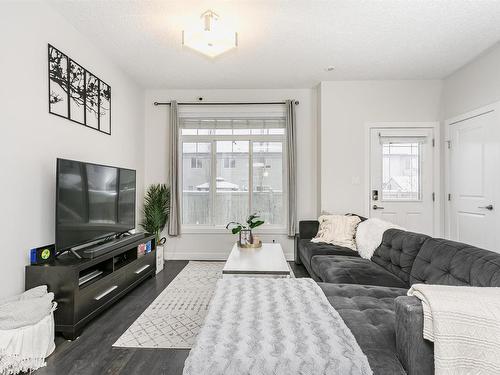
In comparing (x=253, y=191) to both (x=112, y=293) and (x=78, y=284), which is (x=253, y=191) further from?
(x=78, y=284)

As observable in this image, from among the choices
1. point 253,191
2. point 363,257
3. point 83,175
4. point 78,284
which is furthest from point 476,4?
point 78,284

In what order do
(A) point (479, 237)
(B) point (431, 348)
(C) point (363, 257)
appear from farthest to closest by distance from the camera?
(A) point (479, 237)
(C) point (363, 257)
(B) point (431, 348)

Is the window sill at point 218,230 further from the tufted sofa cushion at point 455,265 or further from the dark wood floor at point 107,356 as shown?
the tufted sofa cushion at point 455,265

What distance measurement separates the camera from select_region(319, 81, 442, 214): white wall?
14.0 feet

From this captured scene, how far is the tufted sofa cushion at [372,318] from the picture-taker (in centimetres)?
116

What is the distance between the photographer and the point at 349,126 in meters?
4.30

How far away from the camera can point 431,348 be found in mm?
1098

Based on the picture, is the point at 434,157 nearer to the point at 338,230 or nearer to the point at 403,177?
the point at 403,177

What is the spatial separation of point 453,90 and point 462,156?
37.8 inches

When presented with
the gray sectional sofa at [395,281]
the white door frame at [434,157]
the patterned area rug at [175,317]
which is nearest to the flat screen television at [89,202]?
the patterned area rug at [175,317]

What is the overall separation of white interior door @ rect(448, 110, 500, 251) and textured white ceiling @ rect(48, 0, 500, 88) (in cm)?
89

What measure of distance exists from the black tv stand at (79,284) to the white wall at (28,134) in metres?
0.22

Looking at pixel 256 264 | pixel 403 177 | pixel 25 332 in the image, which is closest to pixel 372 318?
pixel 256 264

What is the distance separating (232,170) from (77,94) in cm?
242
